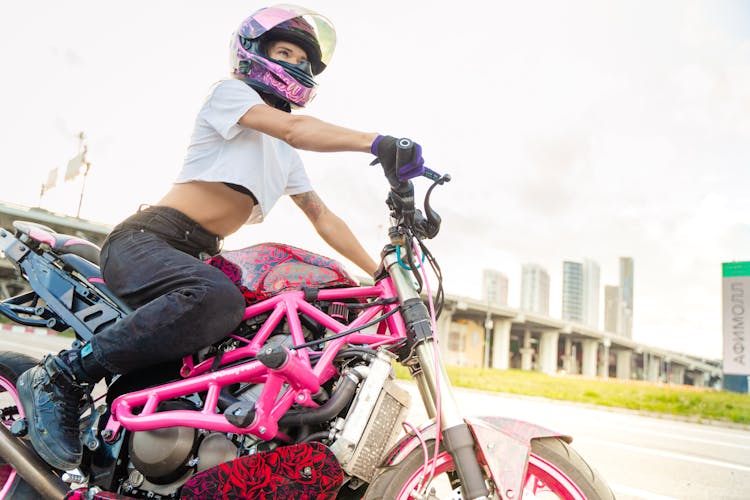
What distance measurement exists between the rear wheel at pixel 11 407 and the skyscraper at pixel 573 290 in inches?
6857

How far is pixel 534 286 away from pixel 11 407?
127240 millimetres

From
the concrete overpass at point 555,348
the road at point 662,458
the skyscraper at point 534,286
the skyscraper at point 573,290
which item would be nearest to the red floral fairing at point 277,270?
the road at point 662,458

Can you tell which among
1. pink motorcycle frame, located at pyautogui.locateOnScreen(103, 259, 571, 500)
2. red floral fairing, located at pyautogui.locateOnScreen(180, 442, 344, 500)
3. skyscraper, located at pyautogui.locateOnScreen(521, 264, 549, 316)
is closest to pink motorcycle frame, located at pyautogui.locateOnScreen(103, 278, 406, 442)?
pink motorcycle frame, located at pyautogui.locateOnScreen(103, 259, 571, 500)

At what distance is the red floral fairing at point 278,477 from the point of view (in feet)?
6.11

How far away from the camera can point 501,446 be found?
1.88 metres

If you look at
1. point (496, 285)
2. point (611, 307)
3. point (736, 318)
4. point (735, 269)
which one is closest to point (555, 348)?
point (496, 285)

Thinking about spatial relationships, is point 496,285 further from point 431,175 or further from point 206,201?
point 431,175

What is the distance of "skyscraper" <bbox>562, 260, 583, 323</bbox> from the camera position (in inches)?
6619

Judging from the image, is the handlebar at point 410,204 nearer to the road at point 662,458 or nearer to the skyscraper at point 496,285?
the road at point 662,458

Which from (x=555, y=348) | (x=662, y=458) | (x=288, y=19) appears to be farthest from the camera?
(x=555, y=348)

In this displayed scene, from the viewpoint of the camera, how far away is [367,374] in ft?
6.53

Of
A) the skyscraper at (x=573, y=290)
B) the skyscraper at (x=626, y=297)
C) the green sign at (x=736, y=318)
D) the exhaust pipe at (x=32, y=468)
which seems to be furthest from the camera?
the skyscraper at (x=573, y=290)

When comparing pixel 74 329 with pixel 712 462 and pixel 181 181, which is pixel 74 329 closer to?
pixel 181 181

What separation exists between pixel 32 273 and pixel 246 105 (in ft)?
4.27
